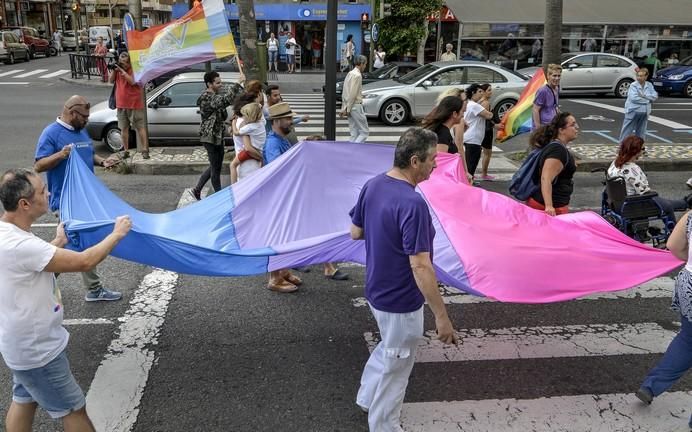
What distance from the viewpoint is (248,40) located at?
11.7 metres

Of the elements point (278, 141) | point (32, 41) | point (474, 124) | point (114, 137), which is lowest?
point (114, 137)

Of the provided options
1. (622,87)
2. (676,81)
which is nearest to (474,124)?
(622,87)

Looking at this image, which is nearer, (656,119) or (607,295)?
(607,295)

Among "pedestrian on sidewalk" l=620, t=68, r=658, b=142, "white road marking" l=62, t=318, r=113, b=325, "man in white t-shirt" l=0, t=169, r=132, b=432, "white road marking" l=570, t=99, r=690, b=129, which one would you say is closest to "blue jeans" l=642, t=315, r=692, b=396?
"man in white t-shirt" l=0, t=169, r=132, b=432

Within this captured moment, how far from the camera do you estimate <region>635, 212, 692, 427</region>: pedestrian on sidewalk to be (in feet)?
11.7

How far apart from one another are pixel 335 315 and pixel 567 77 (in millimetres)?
18695

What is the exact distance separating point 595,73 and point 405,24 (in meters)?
11.0

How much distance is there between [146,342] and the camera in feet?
16.0

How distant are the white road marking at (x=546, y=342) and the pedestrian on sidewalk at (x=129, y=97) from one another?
7.63 meters

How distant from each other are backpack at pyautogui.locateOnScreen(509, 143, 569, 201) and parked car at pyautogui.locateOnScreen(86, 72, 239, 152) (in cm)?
821

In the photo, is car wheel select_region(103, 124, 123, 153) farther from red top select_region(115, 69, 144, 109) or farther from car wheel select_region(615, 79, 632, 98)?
car wheel select_region(615, 79, 632, 98)

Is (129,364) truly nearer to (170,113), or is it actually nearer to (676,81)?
(170,113)

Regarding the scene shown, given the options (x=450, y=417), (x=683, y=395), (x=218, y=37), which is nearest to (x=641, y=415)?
(x=683, y=395)

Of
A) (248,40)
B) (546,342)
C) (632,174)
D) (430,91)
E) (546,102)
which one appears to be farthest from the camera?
(430,91)
